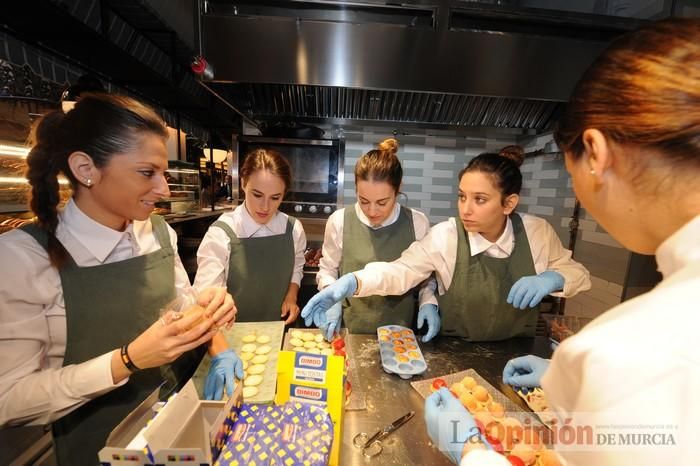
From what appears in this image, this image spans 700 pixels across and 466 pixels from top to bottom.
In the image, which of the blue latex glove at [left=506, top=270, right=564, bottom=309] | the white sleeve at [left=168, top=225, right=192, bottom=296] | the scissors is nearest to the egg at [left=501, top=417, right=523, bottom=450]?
the scissors

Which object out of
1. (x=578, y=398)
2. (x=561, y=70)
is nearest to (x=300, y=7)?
(x=561, y=70)

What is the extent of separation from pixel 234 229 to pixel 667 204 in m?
1.86

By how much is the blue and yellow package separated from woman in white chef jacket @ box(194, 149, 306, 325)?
1.02m

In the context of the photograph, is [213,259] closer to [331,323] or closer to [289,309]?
[289,309]

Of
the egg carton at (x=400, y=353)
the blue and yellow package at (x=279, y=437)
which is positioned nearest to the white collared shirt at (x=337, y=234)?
the egg carton at (x=400, y=353)

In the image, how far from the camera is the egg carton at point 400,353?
1187mm

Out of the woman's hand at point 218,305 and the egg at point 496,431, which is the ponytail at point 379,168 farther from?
the egg at point 496,431

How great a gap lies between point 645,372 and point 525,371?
96cm

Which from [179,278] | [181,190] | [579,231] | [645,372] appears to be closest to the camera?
[645,372]

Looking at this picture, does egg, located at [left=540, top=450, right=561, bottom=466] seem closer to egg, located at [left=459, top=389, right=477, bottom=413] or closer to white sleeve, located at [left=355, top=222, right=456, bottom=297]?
egg, located at [left=459, top=389, right=477, bottom=413]

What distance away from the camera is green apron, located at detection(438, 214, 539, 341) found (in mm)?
1573

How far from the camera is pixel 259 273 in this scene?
192 cm

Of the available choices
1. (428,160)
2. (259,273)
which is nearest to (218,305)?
(259,273)

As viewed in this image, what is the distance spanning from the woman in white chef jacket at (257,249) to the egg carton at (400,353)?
701 millimetres
